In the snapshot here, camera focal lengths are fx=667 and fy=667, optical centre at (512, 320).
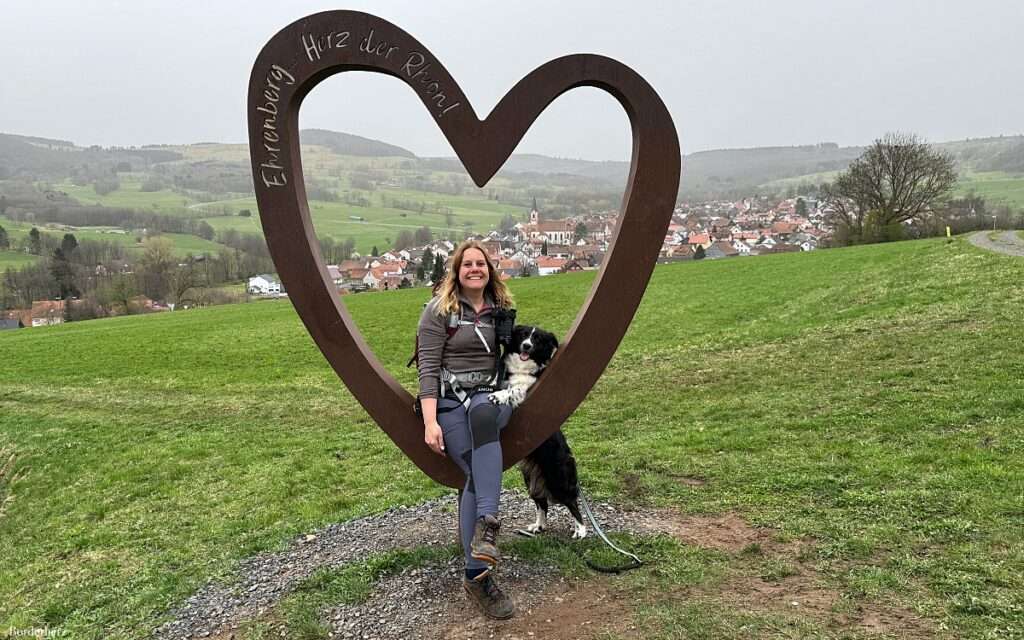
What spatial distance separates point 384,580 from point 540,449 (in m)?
1.43

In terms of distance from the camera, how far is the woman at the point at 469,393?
414cm

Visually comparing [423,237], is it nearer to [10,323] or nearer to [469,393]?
[10,323]

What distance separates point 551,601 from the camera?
14.1ft

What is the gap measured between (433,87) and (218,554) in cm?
442

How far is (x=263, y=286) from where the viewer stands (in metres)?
61.5

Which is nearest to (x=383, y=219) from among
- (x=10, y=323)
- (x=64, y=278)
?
(x=64, y=278)

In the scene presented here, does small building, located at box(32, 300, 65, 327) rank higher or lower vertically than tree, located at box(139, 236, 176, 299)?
lower

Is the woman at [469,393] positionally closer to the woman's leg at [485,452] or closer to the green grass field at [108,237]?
the woman's leg at [485,452]

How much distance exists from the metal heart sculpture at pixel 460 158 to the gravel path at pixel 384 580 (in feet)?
2.49

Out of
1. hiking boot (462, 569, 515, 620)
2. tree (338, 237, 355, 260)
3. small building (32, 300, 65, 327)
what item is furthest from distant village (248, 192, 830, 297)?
hiking boot (462, 569, 515, 620)

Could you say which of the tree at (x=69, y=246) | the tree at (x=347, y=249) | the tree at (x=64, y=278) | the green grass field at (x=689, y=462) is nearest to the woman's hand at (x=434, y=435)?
the green grass field at (x=689, y=462)

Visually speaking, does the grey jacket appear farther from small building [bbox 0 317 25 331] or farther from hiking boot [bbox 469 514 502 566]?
small building [bbox 0 317 25 331]

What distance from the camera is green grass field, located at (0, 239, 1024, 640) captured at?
4.41 meters

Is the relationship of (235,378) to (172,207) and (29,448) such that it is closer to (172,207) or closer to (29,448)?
(29,448)
